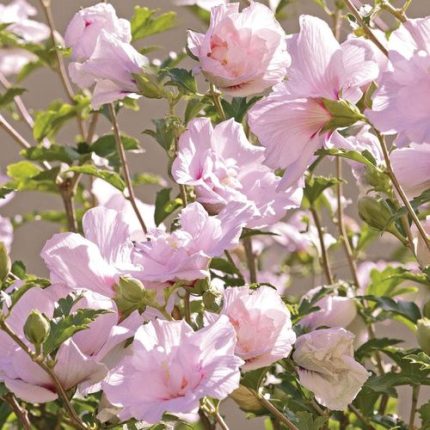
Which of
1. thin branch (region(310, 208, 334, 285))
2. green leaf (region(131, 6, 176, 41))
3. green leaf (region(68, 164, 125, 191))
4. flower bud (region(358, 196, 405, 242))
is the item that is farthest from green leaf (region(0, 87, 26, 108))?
flower bud (region(358, 196, 405, 242))

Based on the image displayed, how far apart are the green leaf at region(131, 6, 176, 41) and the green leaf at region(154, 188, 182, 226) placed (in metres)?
0.33

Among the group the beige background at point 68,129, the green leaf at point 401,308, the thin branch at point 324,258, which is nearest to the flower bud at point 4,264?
the green leaf at point 401,308

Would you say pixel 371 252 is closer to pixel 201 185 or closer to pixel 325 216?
Result: pixel 325 216

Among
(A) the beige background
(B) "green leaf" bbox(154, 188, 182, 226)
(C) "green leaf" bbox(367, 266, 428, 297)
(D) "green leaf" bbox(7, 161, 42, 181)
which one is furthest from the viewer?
(A) the beige background

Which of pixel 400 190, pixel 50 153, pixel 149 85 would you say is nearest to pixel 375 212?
pixel 400 190

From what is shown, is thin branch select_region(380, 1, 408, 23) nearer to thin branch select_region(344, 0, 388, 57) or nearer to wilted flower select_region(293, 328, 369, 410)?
thin branch select_region(344, 0, 388, 57)

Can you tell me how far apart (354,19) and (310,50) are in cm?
14

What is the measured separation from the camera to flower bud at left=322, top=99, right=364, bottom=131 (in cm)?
89

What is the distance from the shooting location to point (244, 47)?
0.98 meters

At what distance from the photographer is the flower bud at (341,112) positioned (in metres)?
0.89

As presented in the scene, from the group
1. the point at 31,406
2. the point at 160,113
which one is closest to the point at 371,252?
the point at 160,113

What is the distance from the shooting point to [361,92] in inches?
36.6

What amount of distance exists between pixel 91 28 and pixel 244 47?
9.4 inches

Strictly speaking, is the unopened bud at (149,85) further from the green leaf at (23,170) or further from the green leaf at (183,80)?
the green leaf at (23,170)
